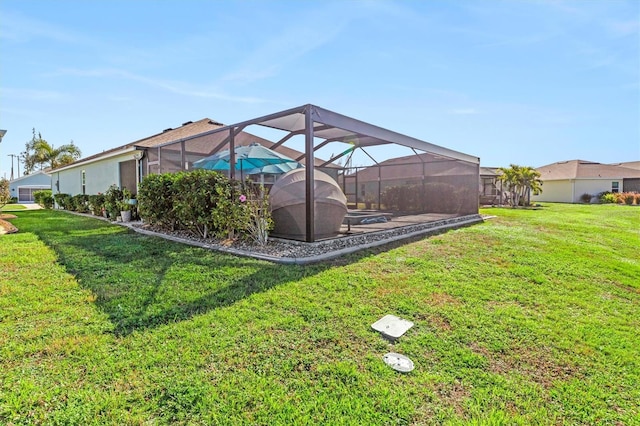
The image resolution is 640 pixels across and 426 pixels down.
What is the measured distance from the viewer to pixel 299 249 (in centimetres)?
619

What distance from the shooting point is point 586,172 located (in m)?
29.5

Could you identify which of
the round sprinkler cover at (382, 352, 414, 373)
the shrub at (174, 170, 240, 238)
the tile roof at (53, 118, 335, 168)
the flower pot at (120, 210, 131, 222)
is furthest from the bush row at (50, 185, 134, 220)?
the round sprinkler cover at (382, 352, 414, 373)

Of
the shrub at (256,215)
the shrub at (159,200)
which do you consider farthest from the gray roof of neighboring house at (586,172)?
the shrub at (159,200)

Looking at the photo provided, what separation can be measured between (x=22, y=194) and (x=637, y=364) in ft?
161

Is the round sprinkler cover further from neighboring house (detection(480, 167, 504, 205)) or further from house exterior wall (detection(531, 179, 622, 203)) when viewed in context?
house exterior wall (detection(531, 179, 622, 203))

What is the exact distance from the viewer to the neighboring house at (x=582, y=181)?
28.6m

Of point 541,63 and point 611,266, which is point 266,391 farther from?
point 541,63

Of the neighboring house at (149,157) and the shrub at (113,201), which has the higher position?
the neighboring house at (149,157)

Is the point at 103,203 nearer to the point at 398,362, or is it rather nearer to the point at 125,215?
the point at 125,215

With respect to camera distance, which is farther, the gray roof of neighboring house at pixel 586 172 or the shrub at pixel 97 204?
the gray roof of neighboring house at pixel 586 172

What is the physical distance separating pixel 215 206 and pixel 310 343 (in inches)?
195

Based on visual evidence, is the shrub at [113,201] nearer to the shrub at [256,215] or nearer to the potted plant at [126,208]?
the potted plant at [126,208]

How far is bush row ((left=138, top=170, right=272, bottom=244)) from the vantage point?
6598 millimetres

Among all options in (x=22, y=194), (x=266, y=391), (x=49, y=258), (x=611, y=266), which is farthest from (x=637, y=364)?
(x=22, y=194)
